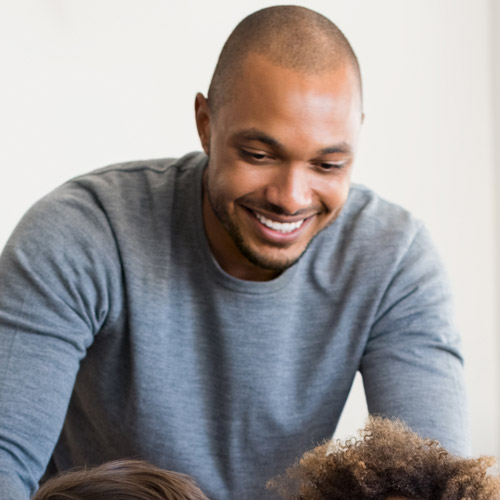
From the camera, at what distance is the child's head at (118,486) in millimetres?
1043

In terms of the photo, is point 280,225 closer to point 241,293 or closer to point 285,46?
point 241,293

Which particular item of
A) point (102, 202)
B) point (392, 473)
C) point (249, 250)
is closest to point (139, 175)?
point (102, 202)

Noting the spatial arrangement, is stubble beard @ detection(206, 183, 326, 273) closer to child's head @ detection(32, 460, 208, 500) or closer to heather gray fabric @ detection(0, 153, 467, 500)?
heather gray fabric @ detection(0, 153, 467, 500)

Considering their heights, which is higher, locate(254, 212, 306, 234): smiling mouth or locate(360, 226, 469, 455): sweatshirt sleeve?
locate(254, 212, 306, 234): smiling mouth

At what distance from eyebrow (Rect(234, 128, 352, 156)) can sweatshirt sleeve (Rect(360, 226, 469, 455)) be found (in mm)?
300

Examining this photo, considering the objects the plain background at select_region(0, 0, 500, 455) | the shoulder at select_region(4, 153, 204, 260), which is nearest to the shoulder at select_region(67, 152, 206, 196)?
the shoulder at select_region(4, 153, 204, 260)

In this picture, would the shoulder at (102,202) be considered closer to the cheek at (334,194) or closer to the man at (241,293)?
the man at (241,293)

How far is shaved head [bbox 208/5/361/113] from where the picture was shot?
1.43 m

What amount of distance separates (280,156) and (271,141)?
0.10 feet

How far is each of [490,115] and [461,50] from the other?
0.19m

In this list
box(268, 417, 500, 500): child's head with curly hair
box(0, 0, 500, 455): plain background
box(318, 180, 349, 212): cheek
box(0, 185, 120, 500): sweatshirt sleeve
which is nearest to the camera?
box(268, 417, 500, 500): child's head with curly hair

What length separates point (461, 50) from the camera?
2.52 metres

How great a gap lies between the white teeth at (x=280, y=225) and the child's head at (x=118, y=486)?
0.50 meters

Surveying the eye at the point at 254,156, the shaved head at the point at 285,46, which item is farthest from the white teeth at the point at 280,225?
the shaved head at the point at 285,46
